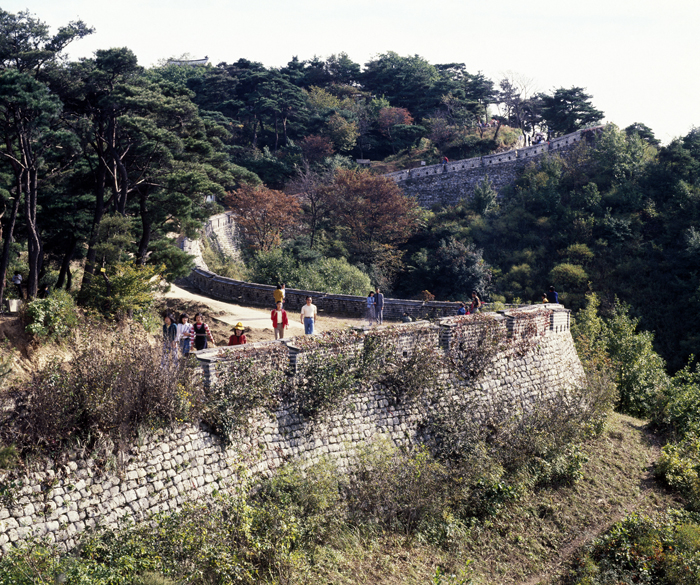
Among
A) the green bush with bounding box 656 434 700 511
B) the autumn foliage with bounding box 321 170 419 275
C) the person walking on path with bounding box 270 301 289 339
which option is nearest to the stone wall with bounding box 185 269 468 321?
the person walking on path with bounding box 270 301 289 339

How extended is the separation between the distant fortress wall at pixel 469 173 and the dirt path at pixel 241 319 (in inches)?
982

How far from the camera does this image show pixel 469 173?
42812mm

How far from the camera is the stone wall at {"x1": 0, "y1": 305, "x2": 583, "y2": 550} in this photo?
22.6 feet

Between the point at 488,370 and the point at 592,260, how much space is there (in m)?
22.1

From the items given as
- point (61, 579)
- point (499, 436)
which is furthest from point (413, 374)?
point (61, 579)

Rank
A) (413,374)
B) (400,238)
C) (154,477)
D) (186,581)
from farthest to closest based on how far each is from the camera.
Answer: (400,238) < (413,374) < (154,477) < (186,581)

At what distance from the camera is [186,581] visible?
714 cm

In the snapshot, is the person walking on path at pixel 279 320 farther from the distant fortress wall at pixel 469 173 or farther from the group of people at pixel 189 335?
the distant fortress wall at pixel 469 173

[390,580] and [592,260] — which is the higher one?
[592,260]

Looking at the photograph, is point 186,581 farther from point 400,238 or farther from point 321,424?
point 400,238

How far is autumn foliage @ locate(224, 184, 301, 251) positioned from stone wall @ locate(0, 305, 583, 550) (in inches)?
779

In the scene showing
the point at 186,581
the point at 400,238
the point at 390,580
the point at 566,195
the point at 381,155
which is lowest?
the point at 390,580

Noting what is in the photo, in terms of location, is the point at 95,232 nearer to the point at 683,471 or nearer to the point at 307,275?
the point at 307,275

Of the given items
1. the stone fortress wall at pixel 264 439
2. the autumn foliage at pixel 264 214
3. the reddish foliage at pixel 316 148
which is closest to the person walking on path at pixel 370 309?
the stone fortress wall at pixel 264 439
